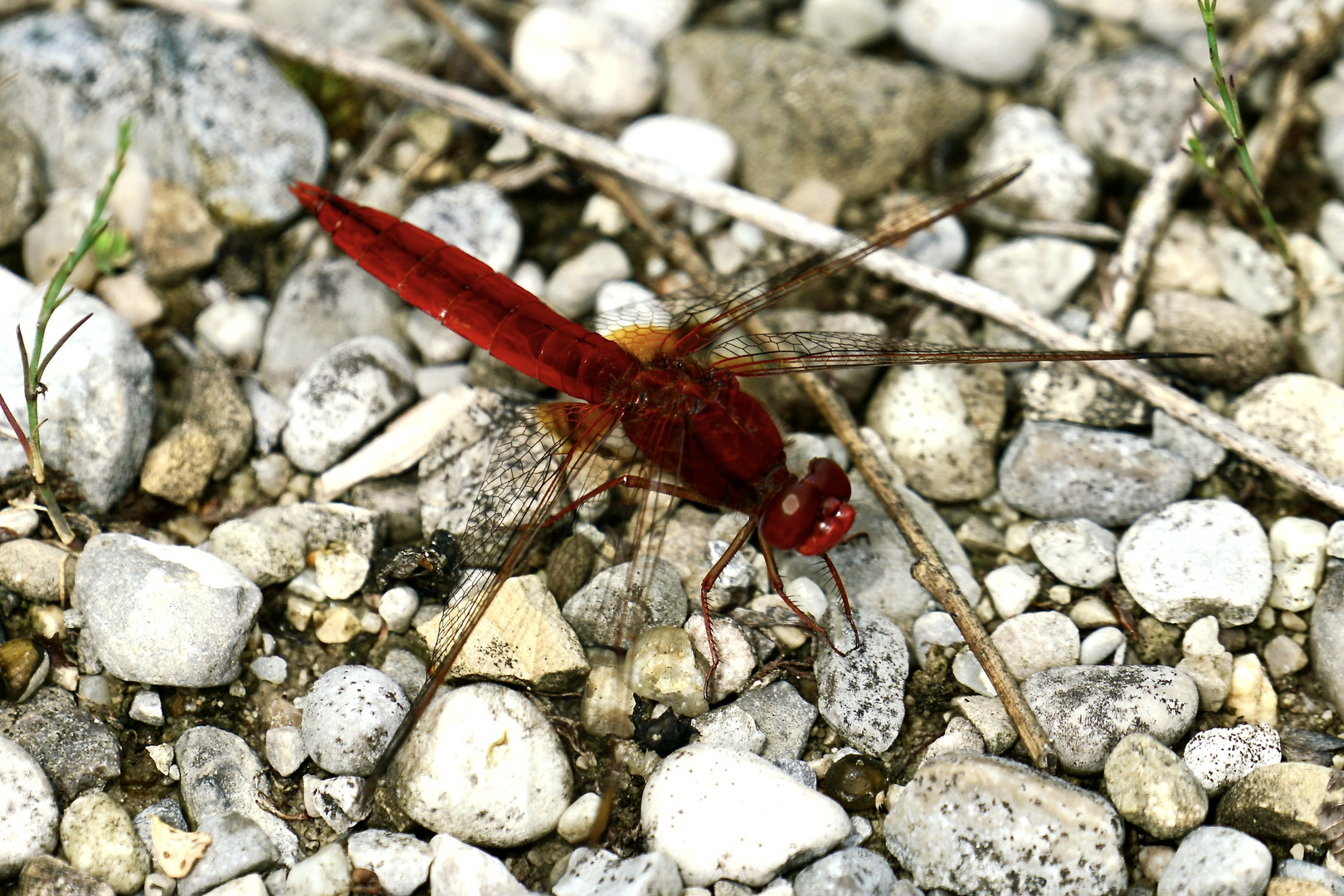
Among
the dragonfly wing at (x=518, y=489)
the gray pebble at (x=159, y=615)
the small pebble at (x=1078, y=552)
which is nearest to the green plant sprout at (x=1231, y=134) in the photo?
the small pebble at (x=1078, y=552)

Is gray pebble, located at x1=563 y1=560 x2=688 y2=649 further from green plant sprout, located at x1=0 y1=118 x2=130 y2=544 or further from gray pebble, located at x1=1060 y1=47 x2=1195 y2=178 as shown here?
gray pebble, located at x1=1060 y1=47 x2=1195 y2=178

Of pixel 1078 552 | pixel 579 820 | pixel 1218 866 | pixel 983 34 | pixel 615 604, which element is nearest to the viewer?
pixel 1218 866

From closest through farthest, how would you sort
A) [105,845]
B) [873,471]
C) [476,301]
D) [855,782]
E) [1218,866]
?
[1218,866] → [105,845] → [855,782] → [873,471] → [476,301]

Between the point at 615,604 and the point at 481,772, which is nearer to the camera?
the point at 481,772

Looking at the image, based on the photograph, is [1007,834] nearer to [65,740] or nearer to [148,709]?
[148,709]

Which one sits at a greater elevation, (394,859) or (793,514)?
(793,514)

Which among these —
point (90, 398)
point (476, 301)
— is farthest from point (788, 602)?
point (90, 398)

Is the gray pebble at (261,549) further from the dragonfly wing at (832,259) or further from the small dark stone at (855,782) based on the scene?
the small dark stone at (855,782)

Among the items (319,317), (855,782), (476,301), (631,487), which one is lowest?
(855,782)
